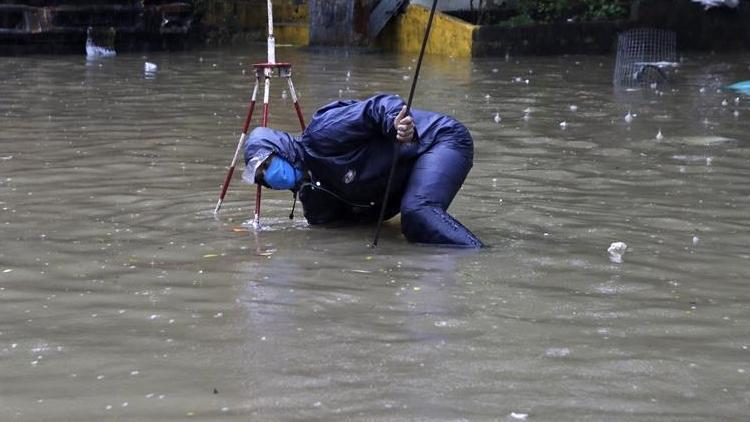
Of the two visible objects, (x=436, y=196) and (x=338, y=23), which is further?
(x=338, y=23)

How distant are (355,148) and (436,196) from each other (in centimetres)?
56

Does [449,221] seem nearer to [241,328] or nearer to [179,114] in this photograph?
[241,328]

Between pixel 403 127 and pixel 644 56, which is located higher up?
pixel 403 127

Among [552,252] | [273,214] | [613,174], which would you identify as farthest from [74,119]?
[552,252]

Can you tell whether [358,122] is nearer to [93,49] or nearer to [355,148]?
[355,148]

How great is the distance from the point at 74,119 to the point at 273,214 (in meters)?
4.69

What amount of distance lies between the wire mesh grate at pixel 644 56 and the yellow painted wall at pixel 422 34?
2.52 m

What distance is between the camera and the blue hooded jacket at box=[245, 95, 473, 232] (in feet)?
22.2

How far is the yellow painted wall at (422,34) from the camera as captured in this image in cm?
1933

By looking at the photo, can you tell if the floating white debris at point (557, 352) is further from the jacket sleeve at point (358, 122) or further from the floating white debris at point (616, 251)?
the jacket sleeve at point (358, 122)

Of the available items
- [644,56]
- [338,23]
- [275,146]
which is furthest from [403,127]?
[338,23]

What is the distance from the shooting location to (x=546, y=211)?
Result: 7.67m

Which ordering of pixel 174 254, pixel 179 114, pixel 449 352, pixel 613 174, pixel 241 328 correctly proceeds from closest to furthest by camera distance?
pixel 449 352
pixel 241 328
pixel 174 254
pixel 613 174
pixel 179 114

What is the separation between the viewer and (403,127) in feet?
21.0
